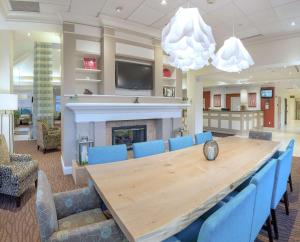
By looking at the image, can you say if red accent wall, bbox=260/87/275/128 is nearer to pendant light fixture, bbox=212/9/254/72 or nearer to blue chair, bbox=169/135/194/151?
pendant light fixture, bbox=212/9/254/72

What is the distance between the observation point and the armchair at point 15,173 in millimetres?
2652

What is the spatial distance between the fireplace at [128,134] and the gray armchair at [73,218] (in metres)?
2.96

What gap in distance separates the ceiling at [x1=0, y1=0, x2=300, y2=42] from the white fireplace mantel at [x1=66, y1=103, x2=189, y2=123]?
1704mm

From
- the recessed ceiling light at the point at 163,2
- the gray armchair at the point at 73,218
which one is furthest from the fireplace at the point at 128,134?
the gray armchair at the point at 73,218

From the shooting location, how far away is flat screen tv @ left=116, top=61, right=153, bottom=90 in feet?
14.9

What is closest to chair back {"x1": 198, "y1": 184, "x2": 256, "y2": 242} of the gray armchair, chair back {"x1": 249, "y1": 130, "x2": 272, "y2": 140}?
the gray armchair

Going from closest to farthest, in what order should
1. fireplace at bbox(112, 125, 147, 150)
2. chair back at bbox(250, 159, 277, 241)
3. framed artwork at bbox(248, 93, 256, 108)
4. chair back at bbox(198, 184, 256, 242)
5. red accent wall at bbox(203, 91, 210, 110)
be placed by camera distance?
chair back at bbox(198, 184, 256, 242), chair back at bbox(250, 159, 277, 241), fireplace at bbox(112, 125, 147, 150), framed artwork at bbox(248, 93, 256, 108), red accent wall at bbox(203, 91, 210, 110)

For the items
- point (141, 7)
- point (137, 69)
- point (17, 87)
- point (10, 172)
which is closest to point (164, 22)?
point (141, 7)

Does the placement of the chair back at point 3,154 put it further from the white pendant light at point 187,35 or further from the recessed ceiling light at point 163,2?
the recessed ceiling light at point 163,2

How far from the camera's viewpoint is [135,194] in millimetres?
1330

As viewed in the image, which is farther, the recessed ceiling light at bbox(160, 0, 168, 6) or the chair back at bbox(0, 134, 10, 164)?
the recessed ceiling light at bbox(160, 0, 168, 6)

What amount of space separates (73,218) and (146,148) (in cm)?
120

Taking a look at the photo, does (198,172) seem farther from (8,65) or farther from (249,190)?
(8,65)

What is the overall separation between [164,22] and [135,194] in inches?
155
